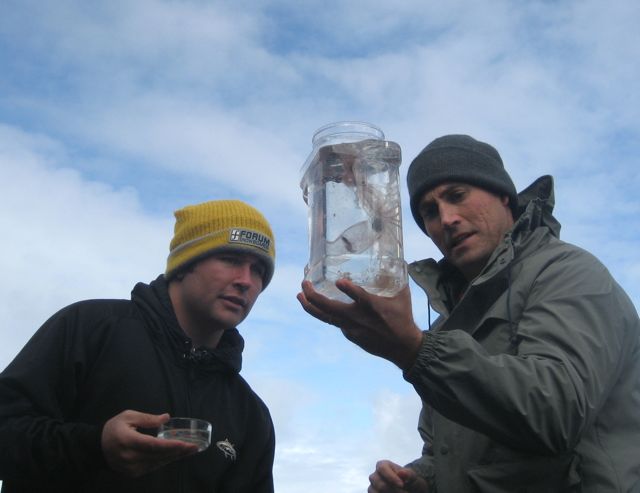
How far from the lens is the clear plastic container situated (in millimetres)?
3334

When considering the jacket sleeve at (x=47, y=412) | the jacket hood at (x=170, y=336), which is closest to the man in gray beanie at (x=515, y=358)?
the jacket hood at (x=170, y=336)

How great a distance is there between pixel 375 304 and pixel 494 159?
2690mm

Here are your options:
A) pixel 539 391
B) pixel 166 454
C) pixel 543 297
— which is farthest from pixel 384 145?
pixel 166 454

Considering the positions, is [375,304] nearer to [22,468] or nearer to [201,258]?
[22,468]

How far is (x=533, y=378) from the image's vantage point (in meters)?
2.85

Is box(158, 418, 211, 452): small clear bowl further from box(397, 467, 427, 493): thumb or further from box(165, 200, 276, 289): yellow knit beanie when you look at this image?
box(165, 200, 276, 289): yellow knit beanie

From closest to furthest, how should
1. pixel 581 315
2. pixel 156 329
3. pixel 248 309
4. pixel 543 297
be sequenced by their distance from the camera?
pixel 581 315
pixel 543 297
pixel 156 329
pixel 248 309

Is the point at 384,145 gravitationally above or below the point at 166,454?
above

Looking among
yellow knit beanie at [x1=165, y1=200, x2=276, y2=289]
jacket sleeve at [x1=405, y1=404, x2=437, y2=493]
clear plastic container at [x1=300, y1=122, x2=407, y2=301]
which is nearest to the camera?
clear plastic container at [x1=300, y1=122, x2=407, y2=301]

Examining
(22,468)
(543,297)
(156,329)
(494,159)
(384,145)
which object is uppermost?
(494,159)

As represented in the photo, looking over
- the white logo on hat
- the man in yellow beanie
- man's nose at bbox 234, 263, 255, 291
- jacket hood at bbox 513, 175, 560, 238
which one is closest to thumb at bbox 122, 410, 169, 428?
the man in yellow beanie

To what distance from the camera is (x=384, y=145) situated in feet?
13.0

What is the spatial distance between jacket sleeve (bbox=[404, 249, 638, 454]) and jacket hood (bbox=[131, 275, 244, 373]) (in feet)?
7.64

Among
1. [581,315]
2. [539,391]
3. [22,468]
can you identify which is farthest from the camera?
[22,468]
